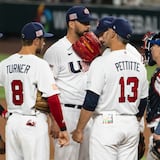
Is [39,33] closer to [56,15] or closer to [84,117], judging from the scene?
[84,117]

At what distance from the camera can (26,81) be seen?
7129mm

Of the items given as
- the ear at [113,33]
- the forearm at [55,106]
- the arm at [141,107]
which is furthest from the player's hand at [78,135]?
the ear at [113,33]

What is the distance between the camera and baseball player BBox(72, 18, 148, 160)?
7035mm

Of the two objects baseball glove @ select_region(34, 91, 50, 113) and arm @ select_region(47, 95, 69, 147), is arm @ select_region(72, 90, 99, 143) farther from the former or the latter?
baseball glove @ select_region(34, 91, 50, 113)

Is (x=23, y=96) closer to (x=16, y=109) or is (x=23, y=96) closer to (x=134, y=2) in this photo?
(x=16, y=109)

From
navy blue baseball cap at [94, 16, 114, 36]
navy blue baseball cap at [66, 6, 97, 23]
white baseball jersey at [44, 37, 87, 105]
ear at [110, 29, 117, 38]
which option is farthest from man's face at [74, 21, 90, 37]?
ear at [110, 29, 117, 38]

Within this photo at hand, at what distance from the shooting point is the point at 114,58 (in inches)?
279

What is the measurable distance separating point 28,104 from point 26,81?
9.8 inches

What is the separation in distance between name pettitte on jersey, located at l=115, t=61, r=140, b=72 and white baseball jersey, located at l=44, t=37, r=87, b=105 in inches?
39.8

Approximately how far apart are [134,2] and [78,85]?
18.4 meters

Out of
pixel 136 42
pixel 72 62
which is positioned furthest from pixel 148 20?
pixel 72 62

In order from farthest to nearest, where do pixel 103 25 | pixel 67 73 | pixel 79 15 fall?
1. pixel 79 15
2. pixel 67 73
3. pixel 103 25

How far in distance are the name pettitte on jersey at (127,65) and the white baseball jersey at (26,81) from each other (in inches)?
27.8

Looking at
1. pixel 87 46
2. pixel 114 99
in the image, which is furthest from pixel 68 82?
pixel 114 99
